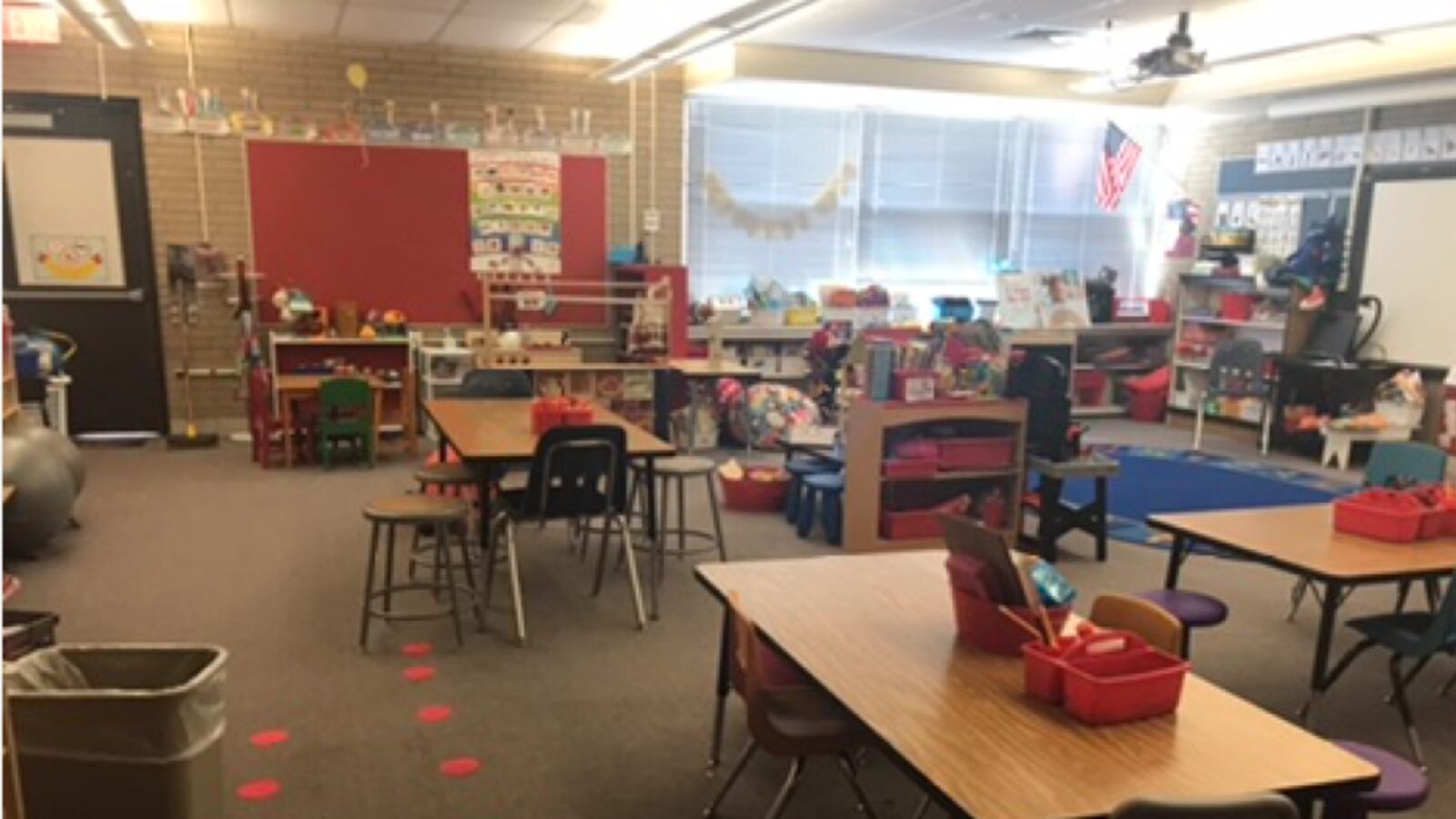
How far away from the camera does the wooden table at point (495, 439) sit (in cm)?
442

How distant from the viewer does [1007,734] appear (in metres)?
2.08

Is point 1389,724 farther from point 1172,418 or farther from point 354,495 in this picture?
point 1172,418

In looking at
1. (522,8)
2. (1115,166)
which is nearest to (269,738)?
(522,8)

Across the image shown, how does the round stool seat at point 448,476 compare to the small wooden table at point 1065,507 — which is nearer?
the round stool seat at point 448,476

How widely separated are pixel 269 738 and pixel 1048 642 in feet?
8.55

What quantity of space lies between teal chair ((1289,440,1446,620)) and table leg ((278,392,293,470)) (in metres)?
6.43

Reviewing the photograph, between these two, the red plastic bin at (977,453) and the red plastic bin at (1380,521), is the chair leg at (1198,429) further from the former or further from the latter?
the red plastic bin at (1380,521)

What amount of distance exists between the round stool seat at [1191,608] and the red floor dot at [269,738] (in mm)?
2995

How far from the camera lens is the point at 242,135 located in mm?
8188

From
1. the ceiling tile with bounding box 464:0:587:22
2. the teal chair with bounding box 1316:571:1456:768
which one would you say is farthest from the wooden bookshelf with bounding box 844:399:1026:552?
the ceiling tile with bounding box 464:0:587:22

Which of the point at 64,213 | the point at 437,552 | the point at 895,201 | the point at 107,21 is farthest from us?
the point at 895,201

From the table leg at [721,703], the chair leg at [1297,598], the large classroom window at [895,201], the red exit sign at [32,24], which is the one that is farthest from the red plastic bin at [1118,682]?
the large classroom window at [895,201]

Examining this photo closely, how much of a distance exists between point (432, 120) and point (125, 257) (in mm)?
2620

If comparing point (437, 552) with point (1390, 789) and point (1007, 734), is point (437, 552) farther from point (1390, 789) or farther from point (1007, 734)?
point (1390, 789)
